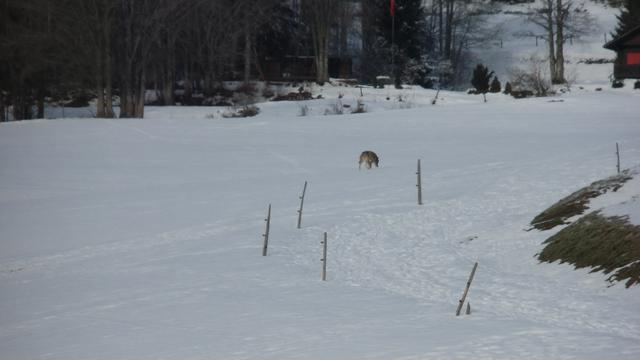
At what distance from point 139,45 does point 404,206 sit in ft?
109

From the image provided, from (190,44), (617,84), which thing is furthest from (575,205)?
(190,44)

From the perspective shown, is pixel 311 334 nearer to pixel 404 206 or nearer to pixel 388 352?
pixel 388 352

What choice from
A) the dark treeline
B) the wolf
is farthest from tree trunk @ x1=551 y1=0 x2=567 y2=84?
the wolf

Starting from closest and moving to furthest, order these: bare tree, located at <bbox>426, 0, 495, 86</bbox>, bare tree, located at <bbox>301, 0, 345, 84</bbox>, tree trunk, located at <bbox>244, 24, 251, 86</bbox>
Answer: tree trunk, located at <bbox>244, 24, 251, 86</bbox>
bare tree, located at <bbox>301, 0, 345, 84</bbox>
bare tree, located at <bbox>426, 0, 495, 86</bbox>

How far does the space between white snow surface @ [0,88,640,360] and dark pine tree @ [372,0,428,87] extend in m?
22.9

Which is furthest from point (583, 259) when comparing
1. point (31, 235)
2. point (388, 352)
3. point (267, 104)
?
point (267, 104)

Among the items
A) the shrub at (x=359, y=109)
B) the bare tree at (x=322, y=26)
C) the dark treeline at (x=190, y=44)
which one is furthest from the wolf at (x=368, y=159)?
the bare tree at (x=322, y=26)

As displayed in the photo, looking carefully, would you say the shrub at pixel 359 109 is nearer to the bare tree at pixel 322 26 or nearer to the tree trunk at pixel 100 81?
the bare tree at pixel 322 26

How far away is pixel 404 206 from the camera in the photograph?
27078mm

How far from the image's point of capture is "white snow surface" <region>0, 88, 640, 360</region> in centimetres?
1508

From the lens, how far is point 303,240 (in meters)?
23.9

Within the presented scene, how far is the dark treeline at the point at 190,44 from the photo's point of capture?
5112cm

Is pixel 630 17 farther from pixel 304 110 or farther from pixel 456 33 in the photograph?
pixel 304 110

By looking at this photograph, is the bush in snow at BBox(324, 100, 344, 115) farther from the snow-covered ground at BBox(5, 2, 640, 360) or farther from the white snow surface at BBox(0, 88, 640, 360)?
the white snow surface at BBox(0, 88, 640, 360)
